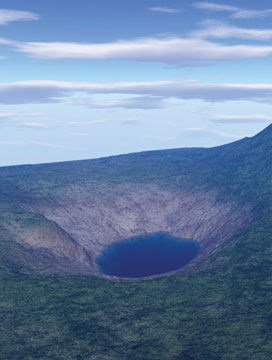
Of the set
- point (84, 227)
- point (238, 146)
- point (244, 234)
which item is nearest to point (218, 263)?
point (244, 234)

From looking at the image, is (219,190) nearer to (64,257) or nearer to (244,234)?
(244,234)

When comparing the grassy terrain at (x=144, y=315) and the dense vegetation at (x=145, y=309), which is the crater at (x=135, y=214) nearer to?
the dense vegetation at (x=145, y=309)

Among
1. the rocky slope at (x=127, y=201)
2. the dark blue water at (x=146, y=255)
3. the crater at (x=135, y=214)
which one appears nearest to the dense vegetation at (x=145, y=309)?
the rocky slope at (x=127, y=201)

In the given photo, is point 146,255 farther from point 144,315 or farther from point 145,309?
point 144,315

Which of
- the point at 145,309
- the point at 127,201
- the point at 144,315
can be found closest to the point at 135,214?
the point at 127,201

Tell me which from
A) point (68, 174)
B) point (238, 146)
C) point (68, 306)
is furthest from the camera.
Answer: point (238, 146)

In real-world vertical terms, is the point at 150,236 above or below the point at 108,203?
below
